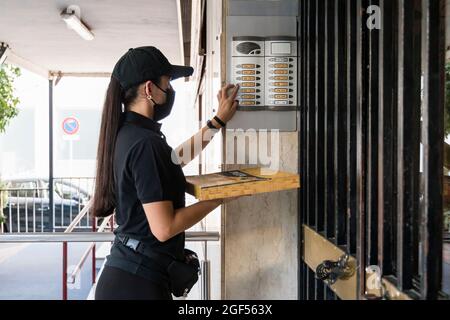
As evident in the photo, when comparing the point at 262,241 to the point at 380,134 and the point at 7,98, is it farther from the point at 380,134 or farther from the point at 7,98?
the point at 7,98

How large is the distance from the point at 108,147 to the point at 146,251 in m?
0.35

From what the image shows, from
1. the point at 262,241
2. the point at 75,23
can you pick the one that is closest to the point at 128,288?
the point at 262,241

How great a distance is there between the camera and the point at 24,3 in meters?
4.93

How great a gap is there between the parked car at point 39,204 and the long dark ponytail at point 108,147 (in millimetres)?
6992

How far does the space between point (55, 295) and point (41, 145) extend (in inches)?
251

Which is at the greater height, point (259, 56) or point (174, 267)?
point (259, 56)

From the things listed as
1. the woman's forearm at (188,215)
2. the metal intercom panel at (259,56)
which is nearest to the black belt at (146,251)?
the woman's forearm at (188,215)

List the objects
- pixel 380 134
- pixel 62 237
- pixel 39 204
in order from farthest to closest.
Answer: pixel 39 204
pixel 62 237
pixel 380 134

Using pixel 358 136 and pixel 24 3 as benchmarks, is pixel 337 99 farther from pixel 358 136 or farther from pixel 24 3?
pixel 24 3

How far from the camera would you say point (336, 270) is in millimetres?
1202

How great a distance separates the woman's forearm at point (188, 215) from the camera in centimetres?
133

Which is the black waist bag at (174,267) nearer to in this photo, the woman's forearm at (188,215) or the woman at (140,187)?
the woman at (140,187)

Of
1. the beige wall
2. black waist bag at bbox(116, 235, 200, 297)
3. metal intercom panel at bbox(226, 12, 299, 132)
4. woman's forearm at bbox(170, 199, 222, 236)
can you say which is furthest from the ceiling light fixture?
woman's forearm at bbox(170, 199, 222, 236)

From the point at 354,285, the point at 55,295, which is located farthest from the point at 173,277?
the point at 55,295
